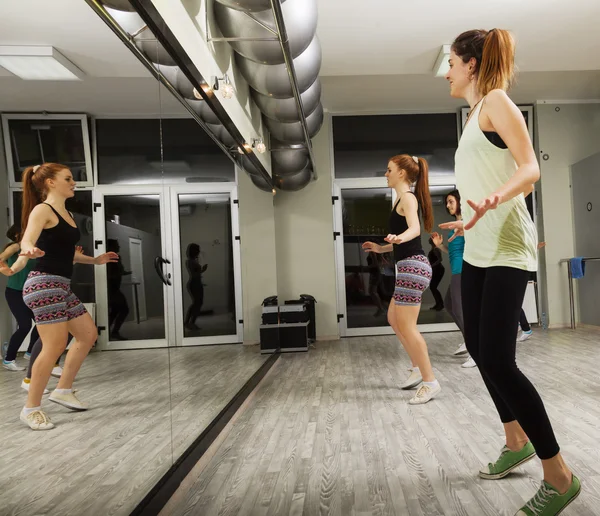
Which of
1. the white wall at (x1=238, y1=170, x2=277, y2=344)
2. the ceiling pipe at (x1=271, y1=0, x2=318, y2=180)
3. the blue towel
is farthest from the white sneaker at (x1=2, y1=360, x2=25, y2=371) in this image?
the blue towel

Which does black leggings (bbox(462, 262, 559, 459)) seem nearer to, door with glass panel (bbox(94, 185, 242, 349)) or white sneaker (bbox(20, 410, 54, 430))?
door with glass panel (bbox(94, 185, 242, 349))

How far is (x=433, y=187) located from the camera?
736 centimetres

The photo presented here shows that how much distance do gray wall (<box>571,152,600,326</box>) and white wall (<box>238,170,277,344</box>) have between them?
14.0 feet

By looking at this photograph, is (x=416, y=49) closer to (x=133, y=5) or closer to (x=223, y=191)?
(x=223, y=191)

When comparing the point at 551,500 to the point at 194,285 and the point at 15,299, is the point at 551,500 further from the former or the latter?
the point at 194,285

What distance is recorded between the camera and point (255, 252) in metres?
4.76

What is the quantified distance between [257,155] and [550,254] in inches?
189

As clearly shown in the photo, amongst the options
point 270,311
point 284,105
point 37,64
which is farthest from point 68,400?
point 270,311

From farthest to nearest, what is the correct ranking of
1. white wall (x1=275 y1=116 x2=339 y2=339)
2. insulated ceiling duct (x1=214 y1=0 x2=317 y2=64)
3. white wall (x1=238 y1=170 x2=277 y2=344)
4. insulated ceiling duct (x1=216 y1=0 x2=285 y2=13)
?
white wall (x1=275 y1=116 x2=339 y2=339) → white wall (x1=238 y1=170 x2=277 y2=344) → insulated ceiling duct (x1=214 y1=0 x2=317 y2=64) → insulated ceiling duct (x1=216 y1=0 x2=285 y2=13)

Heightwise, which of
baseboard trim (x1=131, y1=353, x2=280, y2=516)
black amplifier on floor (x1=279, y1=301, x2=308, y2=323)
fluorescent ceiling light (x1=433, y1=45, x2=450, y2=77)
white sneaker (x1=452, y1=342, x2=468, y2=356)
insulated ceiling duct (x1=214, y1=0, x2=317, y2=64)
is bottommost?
white sneaker (x1=452, y1=342, x2=468, y2=356)

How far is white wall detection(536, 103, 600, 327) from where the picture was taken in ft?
23.9

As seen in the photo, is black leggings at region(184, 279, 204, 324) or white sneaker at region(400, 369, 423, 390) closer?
black leggings at region(184, 279, 204, 324)

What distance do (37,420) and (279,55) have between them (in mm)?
2516

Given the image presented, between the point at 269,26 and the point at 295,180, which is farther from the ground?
the point at 269,26
